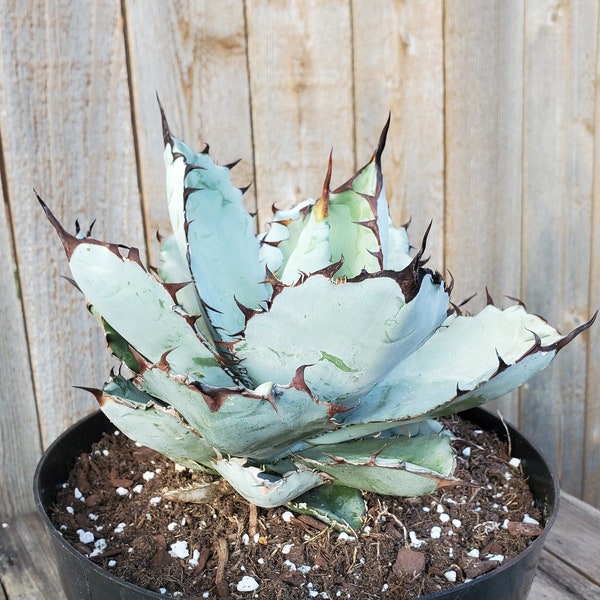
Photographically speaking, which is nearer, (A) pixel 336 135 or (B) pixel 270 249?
(B) pixel 270 249

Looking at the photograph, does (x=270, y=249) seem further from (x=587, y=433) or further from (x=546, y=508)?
(x=587, y=433)

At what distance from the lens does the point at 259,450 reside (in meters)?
0.53

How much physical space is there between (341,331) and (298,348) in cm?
4

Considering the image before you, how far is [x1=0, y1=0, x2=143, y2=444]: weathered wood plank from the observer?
3.06 feet

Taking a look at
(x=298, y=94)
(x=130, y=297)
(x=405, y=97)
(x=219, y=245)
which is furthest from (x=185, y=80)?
(x=130, y=297)

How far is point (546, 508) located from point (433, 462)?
0.15 metres

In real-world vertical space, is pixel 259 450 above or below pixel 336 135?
below

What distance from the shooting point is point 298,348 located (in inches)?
20.0

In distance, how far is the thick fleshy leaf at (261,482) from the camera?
0.50m

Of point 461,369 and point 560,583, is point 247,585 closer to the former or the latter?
point 461,369

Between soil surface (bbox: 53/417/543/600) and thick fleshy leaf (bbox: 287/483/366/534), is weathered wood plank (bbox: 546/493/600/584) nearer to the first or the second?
soil surface (bbox: 53/417/543/600)

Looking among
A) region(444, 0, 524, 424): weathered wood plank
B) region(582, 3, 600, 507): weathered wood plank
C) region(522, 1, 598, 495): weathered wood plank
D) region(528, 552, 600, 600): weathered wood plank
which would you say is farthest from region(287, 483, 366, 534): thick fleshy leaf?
region(582, 3, 600, 507): weathered wood plank

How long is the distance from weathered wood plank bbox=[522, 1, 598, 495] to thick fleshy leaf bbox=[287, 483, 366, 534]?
0.88m

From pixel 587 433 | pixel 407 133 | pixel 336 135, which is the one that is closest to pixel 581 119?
pixel 407 133
